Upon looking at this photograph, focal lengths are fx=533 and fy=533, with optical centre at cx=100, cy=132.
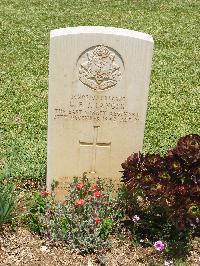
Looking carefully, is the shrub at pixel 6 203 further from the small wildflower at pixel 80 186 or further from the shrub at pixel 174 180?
the shrub at pixel 174 180

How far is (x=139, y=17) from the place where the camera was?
12031 mm

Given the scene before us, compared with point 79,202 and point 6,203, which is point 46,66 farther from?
point 79,202

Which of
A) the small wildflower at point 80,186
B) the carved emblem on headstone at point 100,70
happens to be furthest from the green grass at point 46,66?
the carved emblem on headstone at point 100,70

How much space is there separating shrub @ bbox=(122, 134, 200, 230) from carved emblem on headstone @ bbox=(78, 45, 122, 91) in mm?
658

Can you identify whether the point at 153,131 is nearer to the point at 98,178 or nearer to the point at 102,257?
the point at 98,178

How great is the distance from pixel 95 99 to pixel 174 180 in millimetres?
929

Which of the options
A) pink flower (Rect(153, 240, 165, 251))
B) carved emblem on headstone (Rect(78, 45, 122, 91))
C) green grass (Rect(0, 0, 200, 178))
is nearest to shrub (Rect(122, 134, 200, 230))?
pink flower (Rect(153, 240, 165, 251))

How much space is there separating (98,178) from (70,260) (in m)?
0.81

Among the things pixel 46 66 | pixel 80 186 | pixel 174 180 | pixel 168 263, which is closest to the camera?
pixel 174 180

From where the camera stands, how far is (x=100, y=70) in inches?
167

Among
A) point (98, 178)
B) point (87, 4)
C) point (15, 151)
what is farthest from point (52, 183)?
point (87, 4)

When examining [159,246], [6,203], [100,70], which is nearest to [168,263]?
[159,246]

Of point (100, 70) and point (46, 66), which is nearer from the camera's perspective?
point (100, 70)

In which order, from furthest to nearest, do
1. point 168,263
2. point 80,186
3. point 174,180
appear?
point 80,186 → point 168,263 → point 174,180
